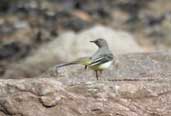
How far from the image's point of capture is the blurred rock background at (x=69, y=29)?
18.6m

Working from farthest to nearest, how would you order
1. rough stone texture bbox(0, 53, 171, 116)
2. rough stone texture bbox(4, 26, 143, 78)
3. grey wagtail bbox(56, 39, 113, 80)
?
1. rough stone texture bbox(4, 26, 143, 78)
2. grey wagtail bbox(56, 39, 113, 80)
3. rough stone texture bbox(0, 53, 171, 116)

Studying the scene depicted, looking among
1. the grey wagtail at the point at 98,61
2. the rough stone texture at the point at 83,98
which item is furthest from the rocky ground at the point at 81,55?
the grey wagtail at the point at 98,61

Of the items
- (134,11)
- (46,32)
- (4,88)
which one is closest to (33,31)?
(46,32)

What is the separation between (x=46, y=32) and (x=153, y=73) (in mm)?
12763

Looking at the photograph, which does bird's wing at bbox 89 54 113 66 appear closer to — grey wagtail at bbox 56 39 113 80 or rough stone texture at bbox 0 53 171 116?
grey wagtail at bbox 56 39 113 80

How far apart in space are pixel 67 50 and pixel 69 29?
578 centimetres

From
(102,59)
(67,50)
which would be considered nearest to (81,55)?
(67,50)

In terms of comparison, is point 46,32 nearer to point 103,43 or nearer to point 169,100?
point 103,43

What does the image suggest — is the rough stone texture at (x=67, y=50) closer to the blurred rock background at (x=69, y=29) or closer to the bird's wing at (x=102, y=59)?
the blurred rock background at (x=69, y=29)

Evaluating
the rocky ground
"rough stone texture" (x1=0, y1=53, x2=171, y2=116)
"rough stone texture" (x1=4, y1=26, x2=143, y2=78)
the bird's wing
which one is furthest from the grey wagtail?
"rough stone texture" (x1=4, y1=26, x2=143, y2=78)

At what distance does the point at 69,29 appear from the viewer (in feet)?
79.6

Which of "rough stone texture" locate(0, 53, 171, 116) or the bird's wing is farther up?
the bird's wing

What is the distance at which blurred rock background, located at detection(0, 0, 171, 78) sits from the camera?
1861cm

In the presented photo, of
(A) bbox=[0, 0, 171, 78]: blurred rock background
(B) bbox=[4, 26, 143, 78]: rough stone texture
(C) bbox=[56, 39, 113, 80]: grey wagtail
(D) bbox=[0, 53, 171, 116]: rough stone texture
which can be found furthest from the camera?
(A) bbox=[0, 0, 171, 78]: blurred rock background
